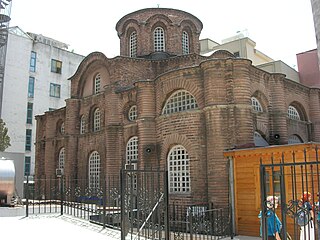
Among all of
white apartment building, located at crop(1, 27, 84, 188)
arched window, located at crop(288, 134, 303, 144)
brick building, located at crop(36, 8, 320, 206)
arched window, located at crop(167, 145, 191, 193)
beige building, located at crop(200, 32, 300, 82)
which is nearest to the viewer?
brick building, located at crop(36, 8, 320, 206)

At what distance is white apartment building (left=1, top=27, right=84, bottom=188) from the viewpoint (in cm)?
3616

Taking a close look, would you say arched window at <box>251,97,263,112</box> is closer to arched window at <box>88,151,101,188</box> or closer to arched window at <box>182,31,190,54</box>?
arched window at <box>182,31,190,54</box>

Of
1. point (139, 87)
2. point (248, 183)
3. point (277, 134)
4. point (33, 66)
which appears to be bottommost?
point (248, 183)

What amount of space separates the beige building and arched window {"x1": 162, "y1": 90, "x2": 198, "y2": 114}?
1191cm

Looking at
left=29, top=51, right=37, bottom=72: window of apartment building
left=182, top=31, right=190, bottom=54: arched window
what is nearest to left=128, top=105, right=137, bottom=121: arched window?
left=182, top=31, right=190, bottom=54: arched window

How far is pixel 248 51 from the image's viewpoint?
31.4 meters

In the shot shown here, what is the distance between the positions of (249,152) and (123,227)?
634 centimetres

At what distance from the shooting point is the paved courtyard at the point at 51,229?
1047 centimetres

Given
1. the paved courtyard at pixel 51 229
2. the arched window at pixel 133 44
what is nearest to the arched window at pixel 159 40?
the arched window at pixel 133 44

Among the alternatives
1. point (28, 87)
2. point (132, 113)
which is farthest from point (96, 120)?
point (28, 87)

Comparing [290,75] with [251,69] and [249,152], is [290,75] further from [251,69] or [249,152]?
[249,152]

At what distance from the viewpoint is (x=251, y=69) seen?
53.1 feet

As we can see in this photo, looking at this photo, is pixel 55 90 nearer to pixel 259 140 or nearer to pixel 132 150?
pixel 132 150

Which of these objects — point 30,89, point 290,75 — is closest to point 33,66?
point 30,89
